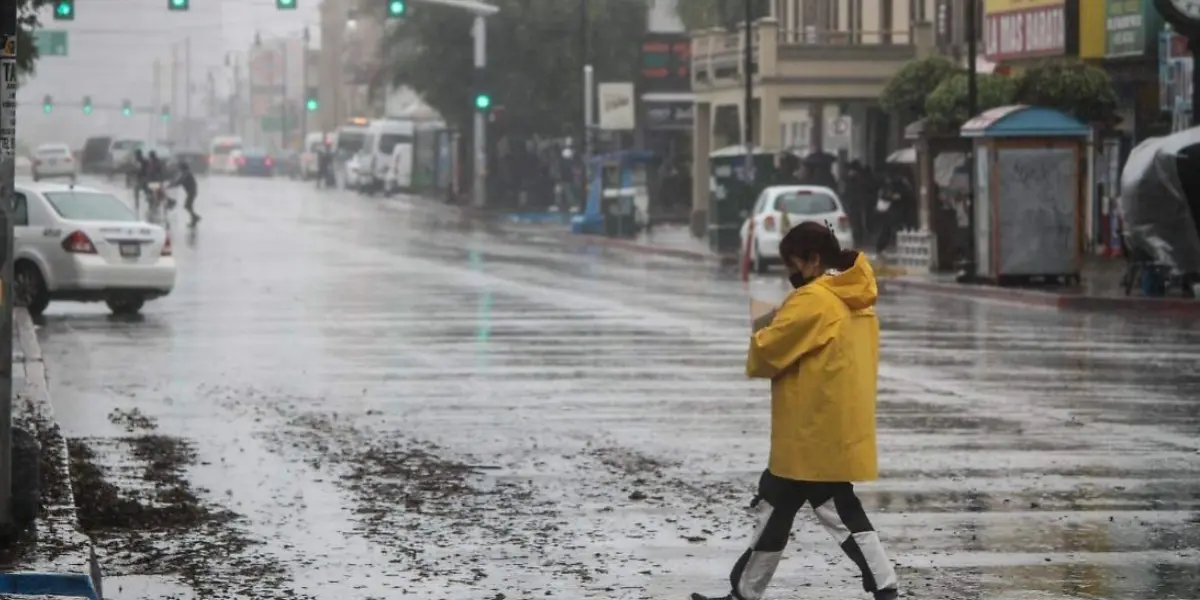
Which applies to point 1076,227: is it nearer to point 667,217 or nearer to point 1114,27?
point 1114,27

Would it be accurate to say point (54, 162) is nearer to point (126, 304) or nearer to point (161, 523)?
point (126, 304)

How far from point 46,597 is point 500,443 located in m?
6.72

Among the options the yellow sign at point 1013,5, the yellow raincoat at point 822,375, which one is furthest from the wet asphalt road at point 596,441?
the yellow sign at point 1013,5

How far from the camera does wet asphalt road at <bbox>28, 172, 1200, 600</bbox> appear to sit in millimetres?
11047

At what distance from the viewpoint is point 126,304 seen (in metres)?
29.5

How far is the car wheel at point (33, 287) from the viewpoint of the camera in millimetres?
28438

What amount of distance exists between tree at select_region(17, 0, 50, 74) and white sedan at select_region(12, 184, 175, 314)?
6.39 ft

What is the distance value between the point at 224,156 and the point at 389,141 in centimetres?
4030

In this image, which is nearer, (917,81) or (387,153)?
(917,81)

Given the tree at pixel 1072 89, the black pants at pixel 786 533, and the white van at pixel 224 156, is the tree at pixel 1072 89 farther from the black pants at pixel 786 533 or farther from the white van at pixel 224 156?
the white van at pixel 224 156

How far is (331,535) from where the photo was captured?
12.1 m

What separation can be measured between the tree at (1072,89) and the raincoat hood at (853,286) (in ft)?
103

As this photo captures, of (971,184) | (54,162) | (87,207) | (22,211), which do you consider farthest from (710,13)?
(22,211)

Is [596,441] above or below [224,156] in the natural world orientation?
below
